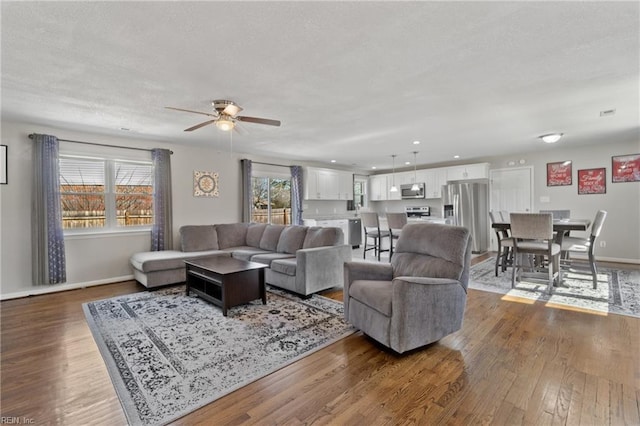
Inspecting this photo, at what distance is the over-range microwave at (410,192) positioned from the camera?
26.5 feet

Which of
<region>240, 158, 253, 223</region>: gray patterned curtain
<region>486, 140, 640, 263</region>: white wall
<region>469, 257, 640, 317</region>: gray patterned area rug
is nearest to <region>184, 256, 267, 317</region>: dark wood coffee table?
<region>240, 158, 253, 223</region>: gray patterned curtain

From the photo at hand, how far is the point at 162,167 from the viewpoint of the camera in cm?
512

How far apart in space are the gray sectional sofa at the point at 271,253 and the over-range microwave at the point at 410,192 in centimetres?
447

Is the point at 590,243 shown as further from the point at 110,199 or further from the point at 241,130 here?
the point at 110,199

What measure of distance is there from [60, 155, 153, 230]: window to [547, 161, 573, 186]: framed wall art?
26.1 ft

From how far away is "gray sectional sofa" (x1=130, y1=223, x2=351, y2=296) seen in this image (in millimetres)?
3834

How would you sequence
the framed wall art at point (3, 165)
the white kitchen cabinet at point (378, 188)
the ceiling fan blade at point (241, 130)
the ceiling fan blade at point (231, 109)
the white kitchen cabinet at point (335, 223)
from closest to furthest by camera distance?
the ceiling fan blade at point (231, 109), the framed wall art at point (3, 165), the ceiling fan blade at point (241, 130), the white kitchen cabinet at point (335, 223), the white kitchen cabinet at point (378, 188)

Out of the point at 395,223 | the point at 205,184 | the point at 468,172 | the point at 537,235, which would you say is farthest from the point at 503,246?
the point at 205,184

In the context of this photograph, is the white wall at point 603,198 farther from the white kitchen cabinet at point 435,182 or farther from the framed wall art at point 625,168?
the white kitchen cabinet at point 435,182

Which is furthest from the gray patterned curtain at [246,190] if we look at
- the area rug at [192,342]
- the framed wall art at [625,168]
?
the framed wall art at [625,168]

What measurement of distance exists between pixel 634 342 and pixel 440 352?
1.65 m

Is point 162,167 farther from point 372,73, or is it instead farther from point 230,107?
point 372,73

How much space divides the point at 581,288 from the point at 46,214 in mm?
7384

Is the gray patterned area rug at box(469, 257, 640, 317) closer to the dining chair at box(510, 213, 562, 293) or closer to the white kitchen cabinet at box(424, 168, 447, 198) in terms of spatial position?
the dining chair at box(510, 213, 562, 293)
